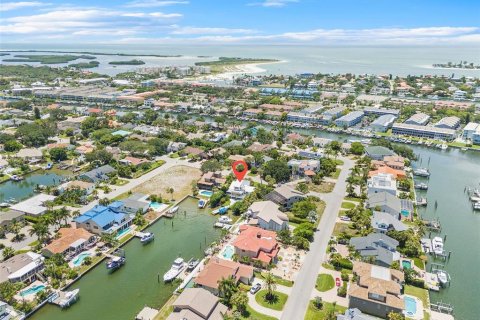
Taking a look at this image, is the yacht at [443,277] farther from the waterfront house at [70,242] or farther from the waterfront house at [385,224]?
the waterfront house at [70,242]

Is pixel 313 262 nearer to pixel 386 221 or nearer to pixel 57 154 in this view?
pixel 386 221

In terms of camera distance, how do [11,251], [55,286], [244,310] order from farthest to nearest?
[11,251], [55,286], [244,310]

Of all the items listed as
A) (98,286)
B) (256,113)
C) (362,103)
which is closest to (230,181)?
(98,286)

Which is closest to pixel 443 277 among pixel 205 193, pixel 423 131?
pixel 205 193

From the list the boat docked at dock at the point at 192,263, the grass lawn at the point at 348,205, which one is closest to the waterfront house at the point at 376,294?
the boat docked at dock at the point at 192,263

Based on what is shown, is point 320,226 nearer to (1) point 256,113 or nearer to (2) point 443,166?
(2) point 443,166

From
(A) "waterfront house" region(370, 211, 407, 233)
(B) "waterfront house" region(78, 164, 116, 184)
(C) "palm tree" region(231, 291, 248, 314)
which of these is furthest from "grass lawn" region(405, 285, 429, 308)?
(B) "waterfront house" region(78, 164, 116, 184)

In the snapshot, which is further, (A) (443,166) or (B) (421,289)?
(A) (443,166)
